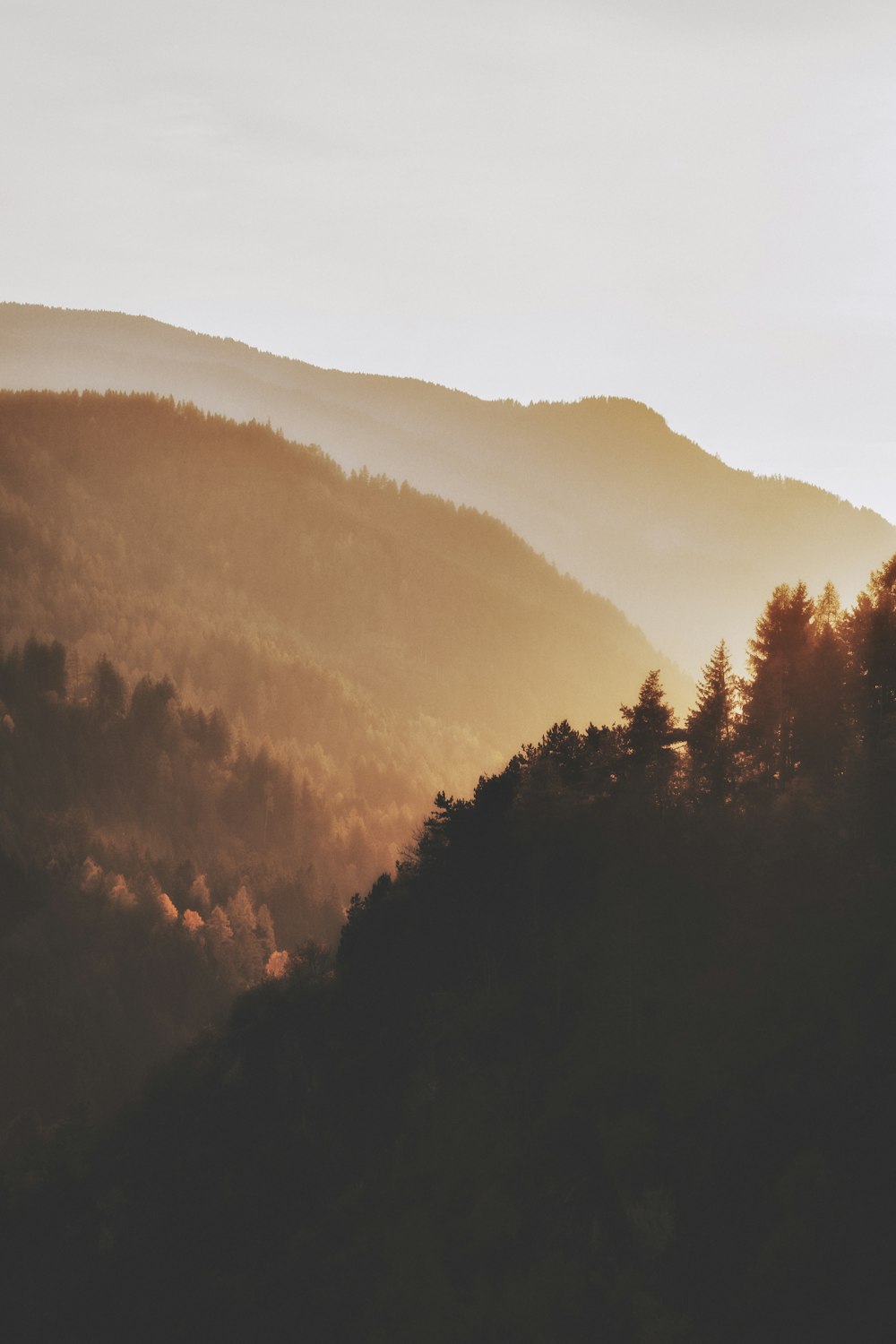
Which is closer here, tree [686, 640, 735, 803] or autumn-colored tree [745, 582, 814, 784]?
tree [686, 640, 735, 803]

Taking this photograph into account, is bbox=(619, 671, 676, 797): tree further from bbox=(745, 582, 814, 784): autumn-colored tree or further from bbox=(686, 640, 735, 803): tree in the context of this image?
bbox=(745, 582, 814, 784): autumn-colored tree

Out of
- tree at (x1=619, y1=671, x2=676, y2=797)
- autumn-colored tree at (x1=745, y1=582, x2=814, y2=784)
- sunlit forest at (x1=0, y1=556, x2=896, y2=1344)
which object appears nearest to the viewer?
sunlit forest at (x1=0, y1=556, x2=896, y2=1344)

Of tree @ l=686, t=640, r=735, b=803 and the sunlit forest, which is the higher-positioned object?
tree @ l=686, t=640, r=735, b=803

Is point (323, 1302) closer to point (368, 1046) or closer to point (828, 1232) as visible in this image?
point (368, 1046)

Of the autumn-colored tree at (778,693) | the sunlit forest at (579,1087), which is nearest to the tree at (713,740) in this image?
the sunlit forest at (579,1087)

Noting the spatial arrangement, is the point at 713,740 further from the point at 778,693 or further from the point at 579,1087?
the point at 579,1087

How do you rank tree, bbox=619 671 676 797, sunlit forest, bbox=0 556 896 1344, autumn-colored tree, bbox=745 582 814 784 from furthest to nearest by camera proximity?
1. autumn-colored tree, bbox=745 582 814 784
2. tree, bbox=619 671 676 797
3. sunlit forest, bbox=0 556 896 1344

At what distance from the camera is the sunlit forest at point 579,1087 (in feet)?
193

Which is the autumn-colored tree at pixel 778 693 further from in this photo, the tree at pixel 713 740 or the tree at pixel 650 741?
the tree at pixel 650 741

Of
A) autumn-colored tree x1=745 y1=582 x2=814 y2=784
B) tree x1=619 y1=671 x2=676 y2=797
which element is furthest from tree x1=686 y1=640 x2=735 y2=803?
autumn-colored tree x1=745 y1=582 x2=814 y2=784

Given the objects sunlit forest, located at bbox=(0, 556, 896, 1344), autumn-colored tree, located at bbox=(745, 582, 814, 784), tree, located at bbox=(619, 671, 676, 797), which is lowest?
sunlit forest, located at bbox=(0, 556, 896, 1344)

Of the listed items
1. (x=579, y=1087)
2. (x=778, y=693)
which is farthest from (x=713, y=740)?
(x=579, y=1087)

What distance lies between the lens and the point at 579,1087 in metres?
67.5

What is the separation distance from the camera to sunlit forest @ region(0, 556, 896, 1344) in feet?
193
